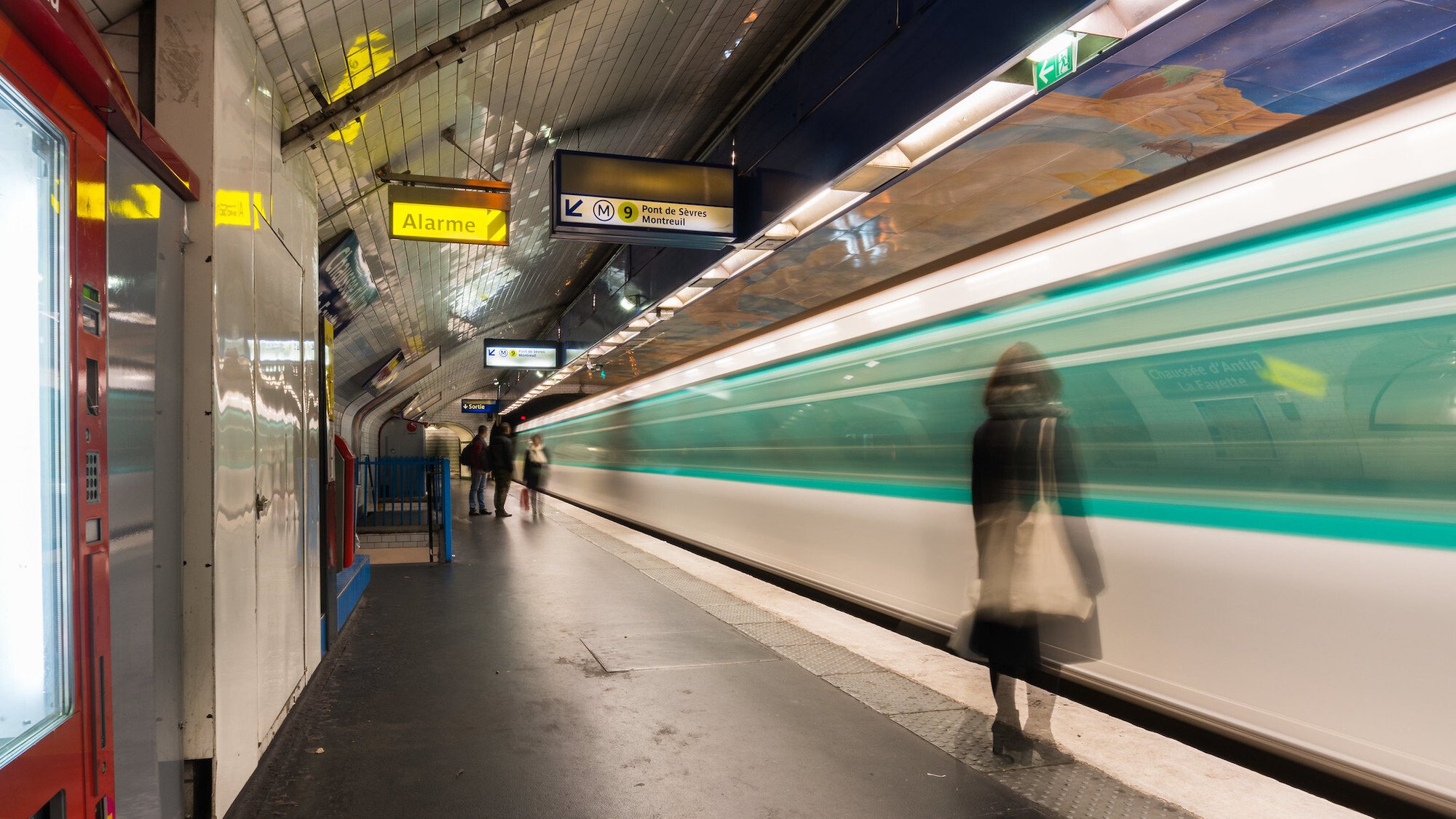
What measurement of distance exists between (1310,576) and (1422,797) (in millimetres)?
669

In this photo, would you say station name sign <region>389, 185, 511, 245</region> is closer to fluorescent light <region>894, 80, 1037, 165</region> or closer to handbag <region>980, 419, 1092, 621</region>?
fluorescent light <region>894, 80, 1037, 165</region>

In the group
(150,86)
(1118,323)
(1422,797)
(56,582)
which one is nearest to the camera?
(56,582)

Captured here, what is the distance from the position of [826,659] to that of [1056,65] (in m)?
3.19

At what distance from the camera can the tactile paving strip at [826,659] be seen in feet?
14.8

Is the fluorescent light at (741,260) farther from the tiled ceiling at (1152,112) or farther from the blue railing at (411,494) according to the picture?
the blue railing at (411,494)

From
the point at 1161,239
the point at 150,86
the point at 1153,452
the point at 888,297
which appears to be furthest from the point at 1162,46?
the point at 150,86

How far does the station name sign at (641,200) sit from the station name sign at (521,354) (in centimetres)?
923

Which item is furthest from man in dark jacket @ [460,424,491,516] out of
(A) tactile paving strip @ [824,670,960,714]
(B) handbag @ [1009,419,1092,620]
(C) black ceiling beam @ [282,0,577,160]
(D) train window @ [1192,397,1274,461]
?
(D) train window @ [1192,397,1274,461]

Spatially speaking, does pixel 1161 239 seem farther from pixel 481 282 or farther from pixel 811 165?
pixel 481 282

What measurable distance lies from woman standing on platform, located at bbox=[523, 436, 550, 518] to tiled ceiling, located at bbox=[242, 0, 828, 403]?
18.3 ft

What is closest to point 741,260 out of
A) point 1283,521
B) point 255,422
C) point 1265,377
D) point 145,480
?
point 255,422

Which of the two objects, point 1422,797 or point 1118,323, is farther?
point 1118,323

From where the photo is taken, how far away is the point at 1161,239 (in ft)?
11.3

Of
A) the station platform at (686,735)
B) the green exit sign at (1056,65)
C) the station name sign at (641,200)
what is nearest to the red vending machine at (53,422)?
the station platform at (686,735)
